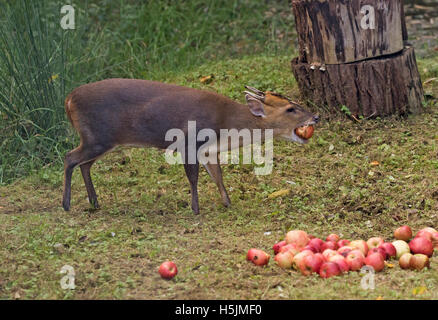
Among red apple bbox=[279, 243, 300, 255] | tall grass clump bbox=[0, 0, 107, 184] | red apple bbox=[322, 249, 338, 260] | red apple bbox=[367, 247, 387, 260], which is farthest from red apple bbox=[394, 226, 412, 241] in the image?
tall grass clump bbox=[0, 0, 107, 184]

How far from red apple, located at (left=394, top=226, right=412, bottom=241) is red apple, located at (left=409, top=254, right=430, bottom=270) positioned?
0.46m

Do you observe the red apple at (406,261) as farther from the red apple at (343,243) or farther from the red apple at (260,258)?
the red apple at (260,258)

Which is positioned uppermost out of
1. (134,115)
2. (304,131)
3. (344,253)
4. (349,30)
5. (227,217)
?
(349,30)

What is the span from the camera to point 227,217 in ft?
19.7

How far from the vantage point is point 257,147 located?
7.35 meters

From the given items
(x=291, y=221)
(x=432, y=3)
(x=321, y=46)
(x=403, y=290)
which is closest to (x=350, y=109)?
(x=321, y=46)

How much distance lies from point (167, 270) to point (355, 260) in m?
1.21

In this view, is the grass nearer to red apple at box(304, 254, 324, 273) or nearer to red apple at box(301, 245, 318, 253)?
red apple at box(304, 254, 324, 273)

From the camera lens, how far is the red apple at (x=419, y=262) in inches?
189

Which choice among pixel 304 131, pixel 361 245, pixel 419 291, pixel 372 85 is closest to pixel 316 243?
pixel 361 245

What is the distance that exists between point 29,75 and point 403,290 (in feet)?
14.1

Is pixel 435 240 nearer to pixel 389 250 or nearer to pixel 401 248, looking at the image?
pixel 401 248

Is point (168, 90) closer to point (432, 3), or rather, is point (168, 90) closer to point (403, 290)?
point (403, 290)

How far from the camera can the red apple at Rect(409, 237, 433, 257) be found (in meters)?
4.96
